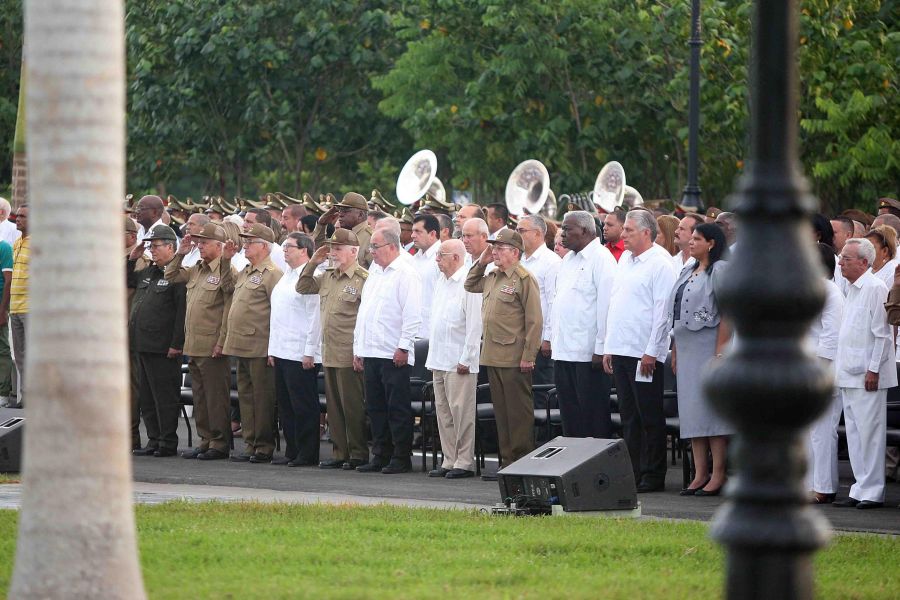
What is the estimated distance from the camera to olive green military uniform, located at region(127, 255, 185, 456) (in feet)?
61.0

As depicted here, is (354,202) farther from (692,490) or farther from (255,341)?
(692,490)

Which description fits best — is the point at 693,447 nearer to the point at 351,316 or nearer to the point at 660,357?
the point at 660,357

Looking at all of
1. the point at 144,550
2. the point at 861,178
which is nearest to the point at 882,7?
the point at 861,178

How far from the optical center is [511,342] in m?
16.1

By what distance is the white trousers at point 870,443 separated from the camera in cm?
1399

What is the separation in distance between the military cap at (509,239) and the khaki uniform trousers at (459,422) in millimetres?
1239

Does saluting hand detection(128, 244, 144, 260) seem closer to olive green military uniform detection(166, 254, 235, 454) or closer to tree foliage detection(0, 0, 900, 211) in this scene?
olive green military uniform detection(166, 254, 235, 454)

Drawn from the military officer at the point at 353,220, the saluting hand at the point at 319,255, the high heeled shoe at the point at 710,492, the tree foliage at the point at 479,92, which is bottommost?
the high heeled shoe at the point at 710,492

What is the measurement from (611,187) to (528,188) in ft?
4.48

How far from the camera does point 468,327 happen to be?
16438mm

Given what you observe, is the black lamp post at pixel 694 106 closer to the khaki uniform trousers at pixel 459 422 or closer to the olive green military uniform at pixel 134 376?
the olive green military uniform at pixel 134 376

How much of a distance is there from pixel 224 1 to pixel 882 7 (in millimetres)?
16419

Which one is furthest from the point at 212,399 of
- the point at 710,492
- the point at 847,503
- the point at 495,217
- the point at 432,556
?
the point at 432,556

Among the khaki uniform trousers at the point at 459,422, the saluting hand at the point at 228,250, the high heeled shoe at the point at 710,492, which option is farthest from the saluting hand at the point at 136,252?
the high heeled shoe at the point at 710,492
